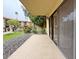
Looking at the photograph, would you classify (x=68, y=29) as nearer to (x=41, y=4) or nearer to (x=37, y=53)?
(x=37, y=53)

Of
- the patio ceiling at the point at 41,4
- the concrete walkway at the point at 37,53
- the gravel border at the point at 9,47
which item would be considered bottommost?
the concrete walkway at the point at 37,53

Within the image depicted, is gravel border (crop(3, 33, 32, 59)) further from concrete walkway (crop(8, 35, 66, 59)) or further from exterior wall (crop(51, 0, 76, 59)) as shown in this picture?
exterior wall (crop(51, 0, 76, 59))

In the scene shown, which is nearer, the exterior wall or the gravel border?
the gravel border

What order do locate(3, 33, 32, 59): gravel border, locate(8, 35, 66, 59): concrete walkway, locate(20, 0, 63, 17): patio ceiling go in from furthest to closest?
locate(20, 0, 63, 17): patio ceiling, locate(8, 35, 66, 59): concrete walkway, locate(3, 33, 32, 59): gravel border

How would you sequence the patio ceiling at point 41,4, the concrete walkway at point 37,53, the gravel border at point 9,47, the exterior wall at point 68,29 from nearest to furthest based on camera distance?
the gravel border at point 9,47 → the exterior wall at point 68,29 → the concrete walkway at point 37,53 → the patio ceiling at point 41,4

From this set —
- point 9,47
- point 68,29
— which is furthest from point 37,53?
point 68,29

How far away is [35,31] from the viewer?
17.2m

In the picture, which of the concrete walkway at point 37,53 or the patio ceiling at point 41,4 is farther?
the patio ceiling at point 41,4

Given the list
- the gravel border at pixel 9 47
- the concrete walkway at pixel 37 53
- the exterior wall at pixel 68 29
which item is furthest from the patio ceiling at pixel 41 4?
the concrete walkway at pixel 37 53

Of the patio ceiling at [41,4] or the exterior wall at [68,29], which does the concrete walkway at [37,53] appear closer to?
the exterior wall at [68,29]

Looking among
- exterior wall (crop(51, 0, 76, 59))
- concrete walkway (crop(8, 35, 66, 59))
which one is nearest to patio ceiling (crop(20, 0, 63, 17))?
exterior wall (crop(51, 0, 76, 59))

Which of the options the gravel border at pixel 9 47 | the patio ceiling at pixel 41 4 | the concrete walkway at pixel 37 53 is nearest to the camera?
the gravel border at pixel 9 47

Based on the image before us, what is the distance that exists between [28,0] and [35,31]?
36.5 feet

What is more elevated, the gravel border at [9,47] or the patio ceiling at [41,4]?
the patio ceiling at [41,4]
